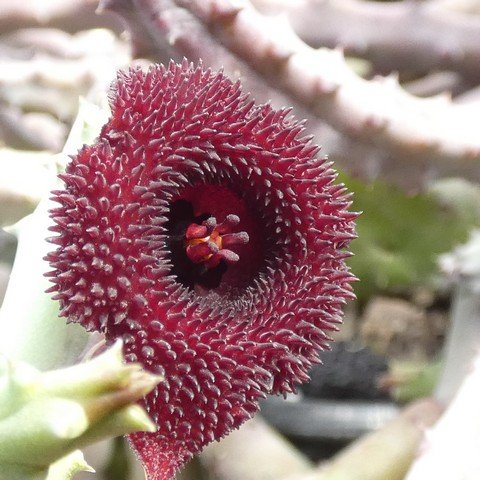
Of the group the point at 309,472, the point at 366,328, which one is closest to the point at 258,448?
the point at 309,472

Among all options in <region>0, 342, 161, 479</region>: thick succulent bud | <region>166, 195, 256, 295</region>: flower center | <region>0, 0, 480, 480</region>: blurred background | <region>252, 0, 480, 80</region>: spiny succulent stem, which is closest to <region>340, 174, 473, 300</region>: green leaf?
<region>0, 0, 480, 480</region>: blurred background

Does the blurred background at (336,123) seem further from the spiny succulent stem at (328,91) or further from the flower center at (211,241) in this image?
the flower center at (211,241)

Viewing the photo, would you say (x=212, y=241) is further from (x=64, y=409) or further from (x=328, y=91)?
(x=328, y=91)

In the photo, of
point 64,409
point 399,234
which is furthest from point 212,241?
point 399,234

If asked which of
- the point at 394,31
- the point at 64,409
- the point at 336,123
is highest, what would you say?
the point at 394,31

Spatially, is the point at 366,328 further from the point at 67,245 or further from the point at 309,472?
the point at 67,245

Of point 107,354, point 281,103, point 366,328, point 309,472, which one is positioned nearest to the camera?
point 107,354
